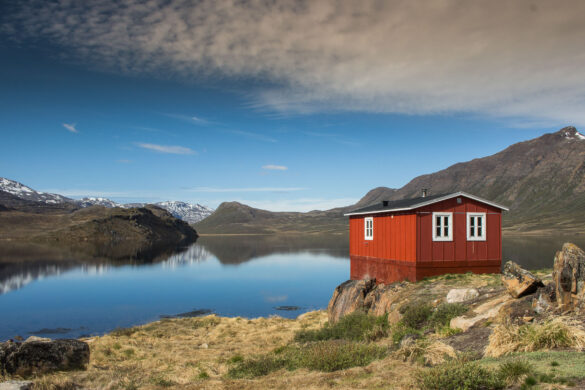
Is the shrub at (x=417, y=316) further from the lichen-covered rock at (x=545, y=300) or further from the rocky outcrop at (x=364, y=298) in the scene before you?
the lichen-covered rock at (x=545, y=300)

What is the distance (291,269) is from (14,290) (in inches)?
1373

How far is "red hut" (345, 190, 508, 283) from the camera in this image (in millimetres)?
24891

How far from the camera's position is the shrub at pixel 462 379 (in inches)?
316

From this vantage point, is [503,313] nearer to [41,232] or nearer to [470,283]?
[470,283]

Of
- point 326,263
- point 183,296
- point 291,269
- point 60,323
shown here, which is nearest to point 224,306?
point 183,296

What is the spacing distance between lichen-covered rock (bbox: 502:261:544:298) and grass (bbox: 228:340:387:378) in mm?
4695

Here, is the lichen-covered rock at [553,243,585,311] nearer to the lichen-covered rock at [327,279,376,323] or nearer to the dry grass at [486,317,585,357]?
the dry grass at [486,317,585,357]

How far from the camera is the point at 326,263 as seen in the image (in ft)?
240

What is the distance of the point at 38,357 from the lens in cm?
1336

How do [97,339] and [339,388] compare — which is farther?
[97,339]

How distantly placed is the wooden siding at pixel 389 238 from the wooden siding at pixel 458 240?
575 millimetres

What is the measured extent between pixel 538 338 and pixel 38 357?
45.1 ft

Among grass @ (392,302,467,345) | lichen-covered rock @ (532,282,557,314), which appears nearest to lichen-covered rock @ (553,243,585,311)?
lichen-covered rock @ (532,282,557,314)

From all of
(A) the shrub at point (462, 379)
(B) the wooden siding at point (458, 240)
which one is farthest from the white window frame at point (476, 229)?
(A) the shrub at point (462, 379)
